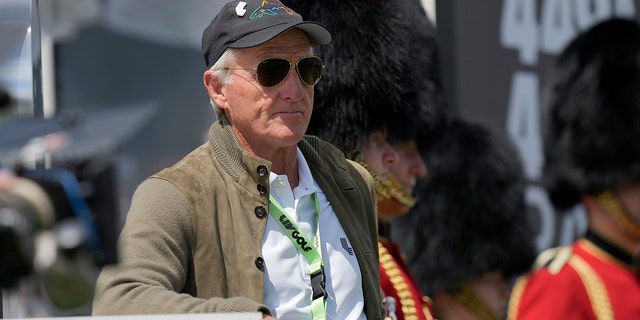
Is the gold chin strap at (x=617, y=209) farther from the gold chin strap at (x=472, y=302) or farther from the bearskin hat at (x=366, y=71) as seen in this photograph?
the gold chin strap at (x=472, y=302)

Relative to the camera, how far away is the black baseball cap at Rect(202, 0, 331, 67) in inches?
118

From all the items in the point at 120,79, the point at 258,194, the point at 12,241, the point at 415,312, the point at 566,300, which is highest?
the point at 120,79

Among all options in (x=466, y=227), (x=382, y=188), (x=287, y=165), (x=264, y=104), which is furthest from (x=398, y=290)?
(x=466, y=227)

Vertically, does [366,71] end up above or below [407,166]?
above

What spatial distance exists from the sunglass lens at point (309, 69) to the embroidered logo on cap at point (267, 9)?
0.42 feet

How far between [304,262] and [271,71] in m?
0.47

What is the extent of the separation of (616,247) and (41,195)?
2.27 meters

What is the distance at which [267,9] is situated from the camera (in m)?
3.08

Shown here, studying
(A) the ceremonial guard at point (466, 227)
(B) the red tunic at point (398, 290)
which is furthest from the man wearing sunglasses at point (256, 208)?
(A) the ceremonial guard at point (466, 227)

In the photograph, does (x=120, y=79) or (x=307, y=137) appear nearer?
(x=120, y=79)

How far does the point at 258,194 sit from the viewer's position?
2.95 metres

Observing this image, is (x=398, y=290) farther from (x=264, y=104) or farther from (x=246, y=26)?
(x=246, y=26)

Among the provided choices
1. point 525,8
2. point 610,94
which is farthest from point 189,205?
point 525,8

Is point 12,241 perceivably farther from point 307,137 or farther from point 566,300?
point 566,300
